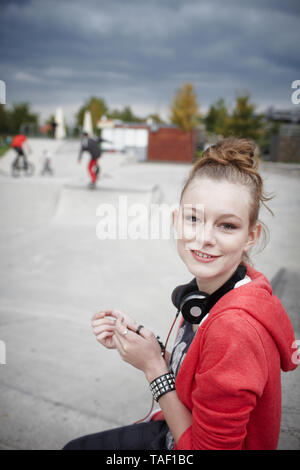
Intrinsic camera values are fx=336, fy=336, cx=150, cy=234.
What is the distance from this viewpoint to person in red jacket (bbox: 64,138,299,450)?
88 centimetres

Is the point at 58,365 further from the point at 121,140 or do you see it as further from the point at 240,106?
the point at 121,140

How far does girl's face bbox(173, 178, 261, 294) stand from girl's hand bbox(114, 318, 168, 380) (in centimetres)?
30

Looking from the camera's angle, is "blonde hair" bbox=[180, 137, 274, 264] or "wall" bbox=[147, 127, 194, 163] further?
"wall" bbox=[147, 127, 194, 163]

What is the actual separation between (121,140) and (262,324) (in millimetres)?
41860

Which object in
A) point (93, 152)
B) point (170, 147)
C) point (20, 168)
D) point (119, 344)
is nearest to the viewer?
point (119, 344)

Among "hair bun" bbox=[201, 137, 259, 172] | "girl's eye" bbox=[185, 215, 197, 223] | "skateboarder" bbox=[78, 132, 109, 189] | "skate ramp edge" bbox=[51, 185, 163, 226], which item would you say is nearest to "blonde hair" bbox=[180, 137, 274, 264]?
"hair bun" bbox=[201, 137, 259, 172]

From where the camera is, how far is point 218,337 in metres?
0.91

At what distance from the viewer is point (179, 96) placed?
140 ft

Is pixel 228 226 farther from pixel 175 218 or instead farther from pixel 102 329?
pixel 102 329

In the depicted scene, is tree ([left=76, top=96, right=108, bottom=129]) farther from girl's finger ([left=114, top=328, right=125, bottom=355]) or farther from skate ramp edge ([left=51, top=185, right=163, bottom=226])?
girl's finger ([left=114, top=328, right=125, bottom=355])

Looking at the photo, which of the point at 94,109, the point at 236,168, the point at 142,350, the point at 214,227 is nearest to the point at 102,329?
the point at 142,350

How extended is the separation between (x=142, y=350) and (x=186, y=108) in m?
44.4

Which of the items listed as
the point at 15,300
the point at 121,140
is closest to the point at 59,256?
the point at 15,300

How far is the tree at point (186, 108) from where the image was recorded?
41781 millimetres
